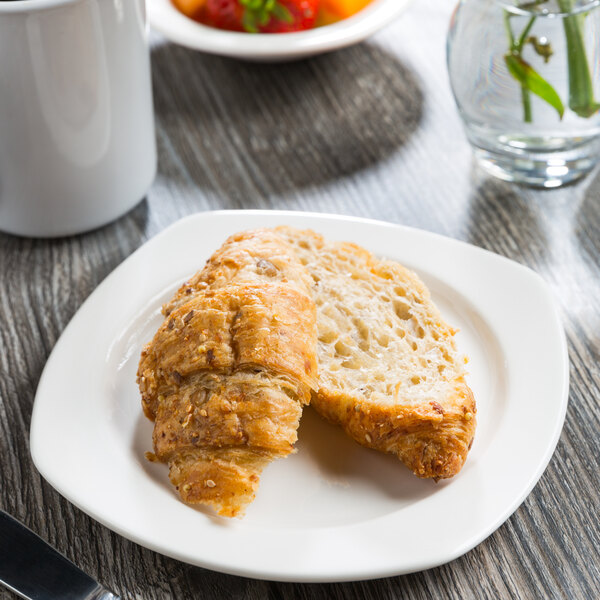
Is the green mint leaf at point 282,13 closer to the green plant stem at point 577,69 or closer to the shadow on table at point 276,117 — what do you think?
the shadow on table at point 276,117

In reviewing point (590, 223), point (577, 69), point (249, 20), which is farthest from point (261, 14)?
point (590, 223)

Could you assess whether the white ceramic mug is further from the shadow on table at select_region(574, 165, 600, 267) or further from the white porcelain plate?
the shadow on table at select_region(574, 165, 600, 267)

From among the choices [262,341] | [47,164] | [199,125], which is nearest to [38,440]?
[262,341]

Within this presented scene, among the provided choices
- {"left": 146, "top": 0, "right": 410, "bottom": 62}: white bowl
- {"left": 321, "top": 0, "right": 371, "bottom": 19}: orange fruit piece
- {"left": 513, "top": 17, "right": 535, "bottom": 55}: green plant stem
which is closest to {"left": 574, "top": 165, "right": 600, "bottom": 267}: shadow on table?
{"left": 513, "top": 17, "right": 535, "bottom": 55}: green plant stem

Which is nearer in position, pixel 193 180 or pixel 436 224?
pixel 436 224

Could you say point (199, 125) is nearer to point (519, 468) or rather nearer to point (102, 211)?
point (102, 211)

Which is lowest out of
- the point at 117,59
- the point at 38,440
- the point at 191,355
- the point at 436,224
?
Result: the point at 436,224

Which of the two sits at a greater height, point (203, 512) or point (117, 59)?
point (117, 59)

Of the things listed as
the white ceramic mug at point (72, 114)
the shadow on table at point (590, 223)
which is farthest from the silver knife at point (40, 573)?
the shadow on table at point (590, 223)
